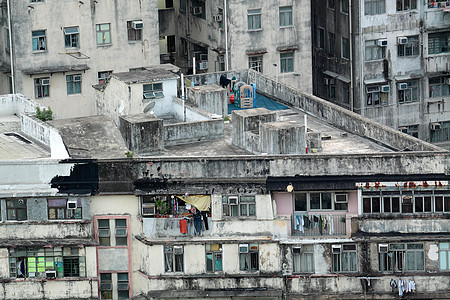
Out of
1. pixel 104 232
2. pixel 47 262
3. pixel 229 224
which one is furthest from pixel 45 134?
pixel 229 224

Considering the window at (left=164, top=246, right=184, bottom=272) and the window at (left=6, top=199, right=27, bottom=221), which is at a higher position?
the window at (left=6, top=199, right=27, bottom=221)

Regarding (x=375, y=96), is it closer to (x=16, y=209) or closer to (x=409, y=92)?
(x=409, y=92)

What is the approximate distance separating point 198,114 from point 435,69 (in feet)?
71.2

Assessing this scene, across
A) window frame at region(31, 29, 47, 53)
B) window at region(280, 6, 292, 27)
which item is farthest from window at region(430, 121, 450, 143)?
window frame at region(31, 29, 47, 53)

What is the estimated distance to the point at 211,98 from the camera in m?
79.2

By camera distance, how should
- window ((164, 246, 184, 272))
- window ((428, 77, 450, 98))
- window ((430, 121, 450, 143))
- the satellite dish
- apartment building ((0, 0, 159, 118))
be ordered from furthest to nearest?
1. window ((430, 121, 450, 143))
2. window ((428, 77, 450, 98))
3. apartment building ((0, 0, 159, 118))
4. the satellite dish
5. window ((164, 246, 184, 272))

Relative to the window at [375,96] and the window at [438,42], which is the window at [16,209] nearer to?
the window at [375,96]

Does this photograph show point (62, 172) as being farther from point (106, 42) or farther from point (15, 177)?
point (106, 42)

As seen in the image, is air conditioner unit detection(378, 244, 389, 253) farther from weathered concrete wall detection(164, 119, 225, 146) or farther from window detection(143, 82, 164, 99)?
window detection(143, 82, 164, 99)

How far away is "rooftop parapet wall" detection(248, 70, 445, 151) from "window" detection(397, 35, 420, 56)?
43.0 ft

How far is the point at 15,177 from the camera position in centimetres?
7094

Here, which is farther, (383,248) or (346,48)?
(346,48)

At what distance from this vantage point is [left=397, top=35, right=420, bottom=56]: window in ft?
310

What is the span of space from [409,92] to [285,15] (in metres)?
8.64
